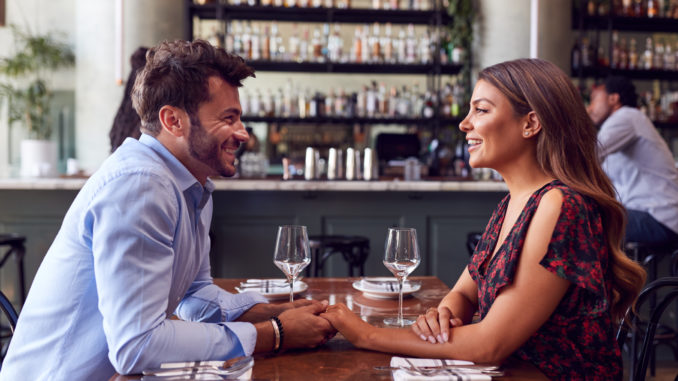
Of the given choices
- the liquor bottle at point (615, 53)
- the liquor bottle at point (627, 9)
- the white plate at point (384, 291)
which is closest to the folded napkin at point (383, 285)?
the white plate at point (384, 291)

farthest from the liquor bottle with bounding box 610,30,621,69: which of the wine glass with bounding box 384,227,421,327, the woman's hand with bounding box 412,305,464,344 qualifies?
the woman's hand with bounding box 412,305,464,344

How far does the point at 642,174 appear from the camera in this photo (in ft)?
12.4

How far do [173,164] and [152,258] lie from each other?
28 centimetres

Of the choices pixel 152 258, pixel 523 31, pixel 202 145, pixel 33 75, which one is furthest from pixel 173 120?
pixel 33 75

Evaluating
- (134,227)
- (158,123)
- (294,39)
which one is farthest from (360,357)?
(294,39)

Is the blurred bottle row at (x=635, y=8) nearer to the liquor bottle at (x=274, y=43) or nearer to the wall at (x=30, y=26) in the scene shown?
the liquor bottle at (x=274, y=43)

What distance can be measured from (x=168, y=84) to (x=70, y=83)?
6907 millimetres

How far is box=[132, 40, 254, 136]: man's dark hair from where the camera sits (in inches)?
51.8

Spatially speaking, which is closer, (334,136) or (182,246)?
(182,246)

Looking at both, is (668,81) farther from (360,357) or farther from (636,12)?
(360,357)

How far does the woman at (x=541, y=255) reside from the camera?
120cm

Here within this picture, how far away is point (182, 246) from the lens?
1287 mm

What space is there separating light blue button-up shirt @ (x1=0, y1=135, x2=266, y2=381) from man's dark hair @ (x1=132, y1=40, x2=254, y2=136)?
8 centimetres

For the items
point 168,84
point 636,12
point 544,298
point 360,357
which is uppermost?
point 636,12
